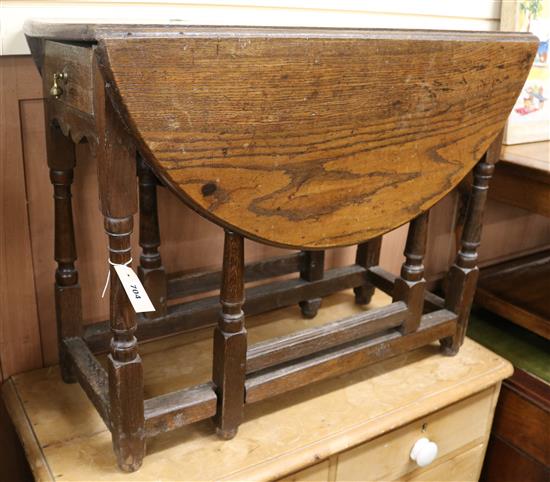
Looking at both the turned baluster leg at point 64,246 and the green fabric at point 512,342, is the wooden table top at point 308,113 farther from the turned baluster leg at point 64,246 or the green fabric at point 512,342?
the green fabric at point 512,342

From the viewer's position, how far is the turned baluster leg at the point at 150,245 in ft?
3.99

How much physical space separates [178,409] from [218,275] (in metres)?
0.41

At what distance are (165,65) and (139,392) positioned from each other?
511 millimetres

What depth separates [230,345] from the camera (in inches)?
40.8

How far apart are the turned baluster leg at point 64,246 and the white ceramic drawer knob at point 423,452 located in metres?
0.73

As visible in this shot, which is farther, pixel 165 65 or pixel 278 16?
pixel 278 16

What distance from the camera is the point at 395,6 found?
58.7 inches

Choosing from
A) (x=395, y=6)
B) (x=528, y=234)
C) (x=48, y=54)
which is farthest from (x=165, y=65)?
(x=528, y=234)

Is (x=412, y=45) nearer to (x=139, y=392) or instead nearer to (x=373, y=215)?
(x=373, y=215)

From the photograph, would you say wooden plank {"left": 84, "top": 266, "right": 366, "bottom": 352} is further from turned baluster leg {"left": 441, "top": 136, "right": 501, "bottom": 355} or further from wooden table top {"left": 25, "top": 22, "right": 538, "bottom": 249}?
wooden table top {"left": 25, "top": 22, "right": 538, "bottom": 249}

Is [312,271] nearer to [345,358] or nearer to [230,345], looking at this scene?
[345,358]

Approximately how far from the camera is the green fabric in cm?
158

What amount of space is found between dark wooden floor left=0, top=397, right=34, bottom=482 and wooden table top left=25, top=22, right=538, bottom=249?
79 cm

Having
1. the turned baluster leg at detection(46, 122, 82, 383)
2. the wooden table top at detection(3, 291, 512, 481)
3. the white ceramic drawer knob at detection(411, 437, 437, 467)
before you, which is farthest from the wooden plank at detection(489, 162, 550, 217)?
the turned baluster leg at detection(46, 122, 82, 383)
